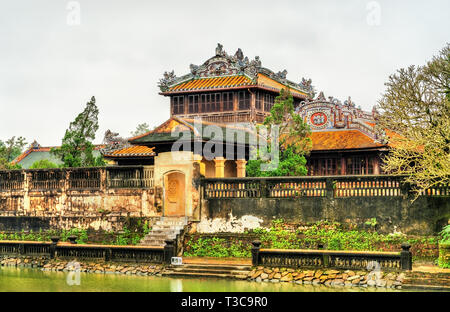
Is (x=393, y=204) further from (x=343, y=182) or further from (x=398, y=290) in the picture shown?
(x=398, y=290)

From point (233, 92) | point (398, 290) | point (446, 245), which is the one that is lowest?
point (398, 290)

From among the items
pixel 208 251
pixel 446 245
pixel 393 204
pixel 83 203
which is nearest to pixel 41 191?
pixel 83 203

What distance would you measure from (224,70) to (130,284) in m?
17.0

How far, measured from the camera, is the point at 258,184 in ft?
74.4

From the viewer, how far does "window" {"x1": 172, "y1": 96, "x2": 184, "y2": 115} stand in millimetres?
34469

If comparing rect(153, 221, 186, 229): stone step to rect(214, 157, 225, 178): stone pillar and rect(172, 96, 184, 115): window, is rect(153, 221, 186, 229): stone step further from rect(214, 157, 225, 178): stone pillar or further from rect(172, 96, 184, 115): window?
rect(172, 96, 184, 115): window

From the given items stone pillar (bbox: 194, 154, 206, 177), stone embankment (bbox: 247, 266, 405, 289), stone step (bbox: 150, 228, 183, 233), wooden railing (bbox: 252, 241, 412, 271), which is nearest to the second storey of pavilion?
stone pillar (bbox: 194, 154, 206, 177)

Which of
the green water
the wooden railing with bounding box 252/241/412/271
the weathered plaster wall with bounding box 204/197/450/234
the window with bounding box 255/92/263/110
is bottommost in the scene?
the green water

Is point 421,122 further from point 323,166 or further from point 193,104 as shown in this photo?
point 193,104

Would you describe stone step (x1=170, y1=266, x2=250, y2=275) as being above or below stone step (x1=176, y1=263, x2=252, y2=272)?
below

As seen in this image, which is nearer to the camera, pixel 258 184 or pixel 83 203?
pixel 258 184

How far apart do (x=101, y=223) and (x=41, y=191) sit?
11.2 ft
